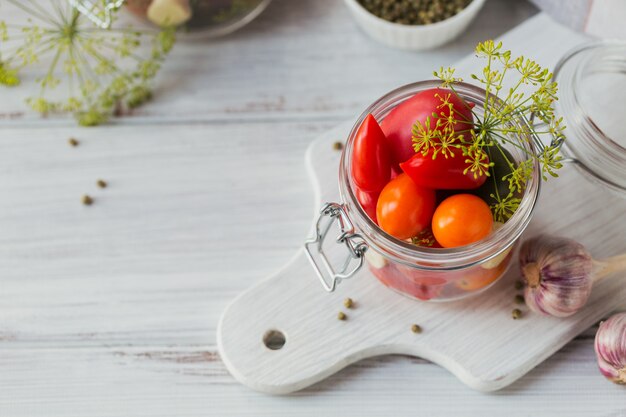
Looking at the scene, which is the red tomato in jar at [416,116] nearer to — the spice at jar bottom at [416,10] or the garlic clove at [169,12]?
the spice at jar bottom at [416,10]

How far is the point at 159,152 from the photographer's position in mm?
1166

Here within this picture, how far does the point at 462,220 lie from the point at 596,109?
0.35 metres

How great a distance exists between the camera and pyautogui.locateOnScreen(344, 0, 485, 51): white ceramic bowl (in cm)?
Result: 112

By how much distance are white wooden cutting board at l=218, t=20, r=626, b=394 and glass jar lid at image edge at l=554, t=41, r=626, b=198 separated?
0.07 m

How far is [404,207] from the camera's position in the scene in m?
0.81

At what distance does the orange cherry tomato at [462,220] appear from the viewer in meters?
0.79

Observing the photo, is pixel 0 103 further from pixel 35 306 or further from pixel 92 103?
pixel 35 306

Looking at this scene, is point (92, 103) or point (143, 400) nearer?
point (143, 400)

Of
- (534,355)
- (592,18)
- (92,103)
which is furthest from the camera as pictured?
(92,103)

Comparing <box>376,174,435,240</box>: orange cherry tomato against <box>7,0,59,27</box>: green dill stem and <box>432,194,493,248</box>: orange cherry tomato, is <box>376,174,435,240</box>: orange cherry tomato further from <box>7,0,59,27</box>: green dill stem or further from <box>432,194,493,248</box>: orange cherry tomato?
<box>7,0,59,27</box>: green dill stem

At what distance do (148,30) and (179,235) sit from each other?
347mm

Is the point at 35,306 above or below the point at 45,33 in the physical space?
below

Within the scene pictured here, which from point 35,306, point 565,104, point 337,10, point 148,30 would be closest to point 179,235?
point 35,306

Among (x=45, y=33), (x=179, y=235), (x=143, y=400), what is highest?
(x=45, y=33)
